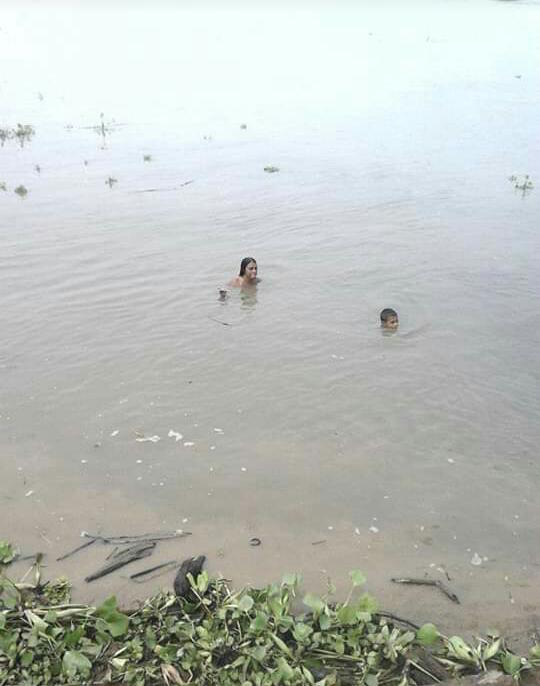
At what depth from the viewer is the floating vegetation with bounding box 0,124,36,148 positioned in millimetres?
19228

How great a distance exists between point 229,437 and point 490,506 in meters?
2.44

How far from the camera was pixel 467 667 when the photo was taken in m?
3.71

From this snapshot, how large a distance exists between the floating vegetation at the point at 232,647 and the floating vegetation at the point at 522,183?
1217 cm

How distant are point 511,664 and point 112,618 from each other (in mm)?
2238

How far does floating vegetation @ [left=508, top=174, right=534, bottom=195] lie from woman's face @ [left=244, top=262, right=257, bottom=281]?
7.49m

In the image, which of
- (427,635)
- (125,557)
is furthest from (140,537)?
(427,635)

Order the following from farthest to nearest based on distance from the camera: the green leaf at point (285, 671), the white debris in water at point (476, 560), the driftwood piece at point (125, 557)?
the white debris in water at point (476, 560), the driftwood piece at point (125, 557), the green leaf at point (285, 671)

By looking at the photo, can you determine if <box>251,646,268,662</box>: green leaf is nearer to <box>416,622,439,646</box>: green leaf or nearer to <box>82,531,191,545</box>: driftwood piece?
<box>416,622,439,646</box>: green leaf

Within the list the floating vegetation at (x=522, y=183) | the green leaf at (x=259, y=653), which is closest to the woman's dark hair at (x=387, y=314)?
the green leaf at (x=259, y=653)

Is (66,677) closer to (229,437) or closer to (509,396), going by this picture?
(229,437)

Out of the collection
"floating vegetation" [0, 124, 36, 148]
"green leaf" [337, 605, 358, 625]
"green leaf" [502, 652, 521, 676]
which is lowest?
"green leaf" [502, 652, 521, 676]

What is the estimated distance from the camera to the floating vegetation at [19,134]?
757 inches

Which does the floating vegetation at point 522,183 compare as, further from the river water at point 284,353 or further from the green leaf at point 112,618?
the green leaf at point 112,618

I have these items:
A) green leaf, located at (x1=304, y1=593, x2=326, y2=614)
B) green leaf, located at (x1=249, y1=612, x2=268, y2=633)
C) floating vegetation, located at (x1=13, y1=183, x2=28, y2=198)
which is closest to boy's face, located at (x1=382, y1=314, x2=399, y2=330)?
green leaf, located at (x1=304, y1=593, x2=326, y2=614)
